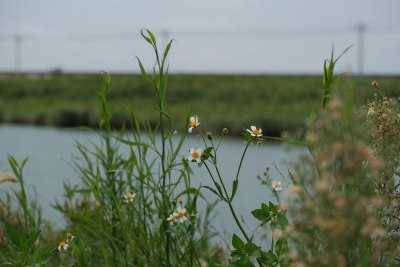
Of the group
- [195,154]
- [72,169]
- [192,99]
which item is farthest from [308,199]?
[192,99]

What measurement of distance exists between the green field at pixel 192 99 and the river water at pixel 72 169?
3631mm

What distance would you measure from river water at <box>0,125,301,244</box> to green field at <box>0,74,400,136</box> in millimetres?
3631

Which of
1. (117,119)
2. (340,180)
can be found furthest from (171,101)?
(340,180)

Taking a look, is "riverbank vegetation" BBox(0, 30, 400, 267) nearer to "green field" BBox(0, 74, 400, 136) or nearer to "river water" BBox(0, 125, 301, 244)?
"river water" BBox(0, 125, 301, 244)

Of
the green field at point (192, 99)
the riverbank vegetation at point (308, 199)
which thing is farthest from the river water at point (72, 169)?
the green field at point (192, 99)

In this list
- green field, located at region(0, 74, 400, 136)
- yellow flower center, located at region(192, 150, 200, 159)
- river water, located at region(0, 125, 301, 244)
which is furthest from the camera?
green field, located at region(0, 74, 400, 136)

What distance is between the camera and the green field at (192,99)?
15.1 meters

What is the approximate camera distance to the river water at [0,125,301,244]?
3771 mm

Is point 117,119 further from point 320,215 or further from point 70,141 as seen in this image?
point 320,215

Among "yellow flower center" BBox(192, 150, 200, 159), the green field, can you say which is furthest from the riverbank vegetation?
the green field

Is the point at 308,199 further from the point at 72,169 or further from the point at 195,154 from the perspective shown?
the point at 72,169

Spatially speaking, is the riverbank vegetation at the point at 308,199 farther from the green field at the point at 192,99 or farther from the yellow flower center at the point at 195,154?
the green field at the point at 192,99

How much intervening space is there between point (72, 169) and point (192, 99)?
13.2 meters

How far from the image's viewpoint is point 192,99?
63.5ft
